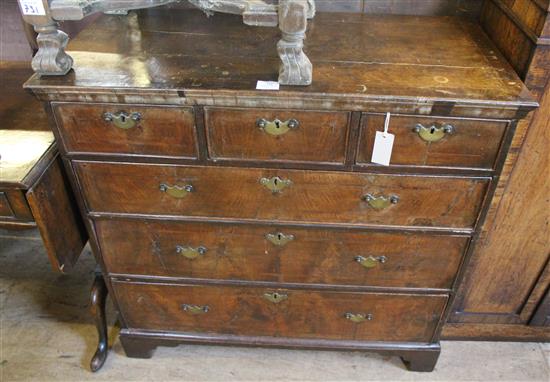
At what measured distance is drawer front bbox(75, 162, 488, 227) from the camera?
1.25 meters

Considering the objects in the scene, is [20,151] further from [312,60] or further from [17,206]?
[312,60]

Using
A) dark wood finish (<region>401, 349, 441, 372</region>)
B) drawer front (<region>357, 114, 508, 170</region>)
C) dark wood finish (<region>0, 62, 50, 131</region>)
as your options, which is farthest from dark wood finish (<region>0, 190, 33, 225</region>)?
dark wood finish (<region>401, 349, 441, 372</region>)

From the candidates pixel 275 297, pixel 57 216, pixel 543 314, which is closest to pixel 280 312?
pixel 275 297

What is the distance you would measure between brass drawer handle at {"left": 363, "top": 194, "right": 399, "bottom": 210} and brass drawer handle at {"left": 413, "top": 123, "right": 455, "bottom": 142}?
0.20 meters

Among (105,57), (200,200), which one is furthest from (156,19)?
(200,200)

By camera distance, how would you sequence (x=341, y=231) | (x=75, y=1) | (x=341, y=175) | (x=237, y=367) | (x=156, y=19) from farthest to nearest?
(x=237, y=367) < (x=156, y=19) < (x=341, y=231) < (x=341, y=175) < (x=75, y=1)

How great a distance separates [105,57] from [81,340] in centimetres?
119

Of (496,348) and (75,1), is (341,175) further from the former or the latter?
(496,348)

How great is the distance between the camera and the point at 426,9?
5.05 feet

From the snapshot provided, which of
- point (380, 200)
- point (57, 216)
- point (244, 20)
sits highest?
point (244, 20)

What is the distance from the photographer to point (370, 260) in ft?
4.67

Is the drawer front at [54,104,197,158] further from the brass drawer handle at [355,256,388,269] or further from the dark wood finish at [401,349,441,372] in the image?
the dark wood finish at [401,349,441,372]

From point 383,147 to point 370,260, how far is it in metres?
0.41

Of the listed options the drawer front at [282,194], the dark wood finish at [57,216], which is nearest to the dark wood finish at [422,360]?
the drawer front at [282,194]
